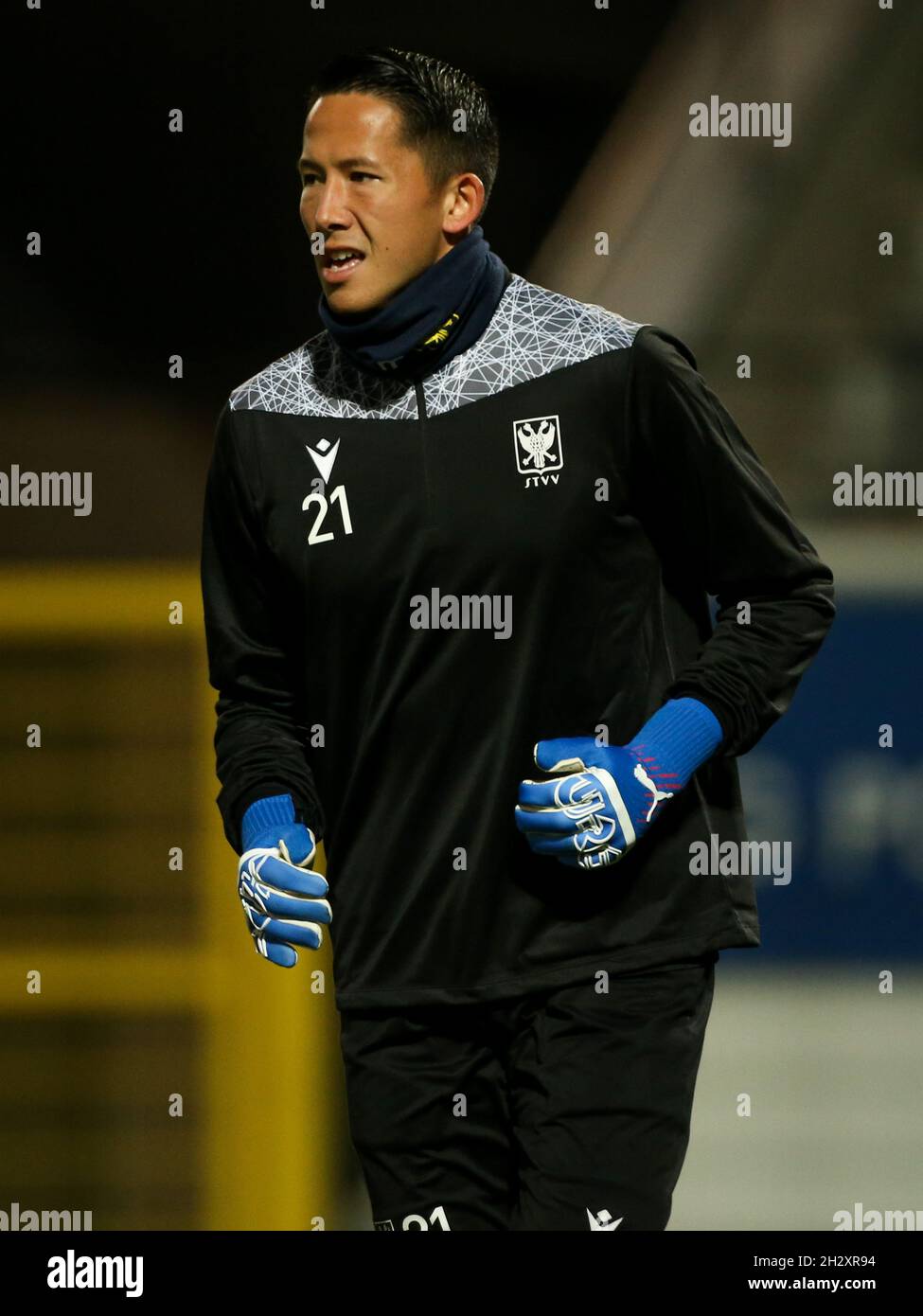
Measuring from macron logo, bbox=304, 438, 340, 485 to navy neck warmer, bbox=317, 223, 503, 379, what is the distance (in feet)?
0.36

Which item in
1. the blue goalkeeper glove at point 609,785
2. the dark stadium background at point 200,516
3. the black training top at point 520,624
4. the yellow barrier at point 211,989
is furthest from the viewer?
the yellow barrier at point 211,989

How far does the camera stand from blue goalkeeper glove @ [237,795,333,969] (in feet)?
8.66

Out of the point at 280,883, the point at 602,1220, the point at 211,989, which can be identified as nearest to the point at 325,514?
the point at 280,883

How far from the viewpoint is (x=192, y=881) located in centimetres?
444

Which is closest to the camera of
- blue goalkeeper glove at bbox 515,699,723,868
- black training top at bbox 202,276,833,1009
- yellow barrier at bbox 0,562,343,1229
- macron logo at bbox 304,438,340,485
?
blue goalkeeper glove at bbox 515,699,723,868

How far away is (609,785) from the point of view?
247 cm

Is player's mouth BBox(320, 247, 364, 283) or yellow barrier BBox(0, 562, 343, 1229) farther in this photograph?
yellow barrier BBox(0, 562, 343, 1229)

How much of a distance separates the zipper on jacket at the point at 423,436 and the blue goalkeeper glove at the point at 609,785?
0.33 meters

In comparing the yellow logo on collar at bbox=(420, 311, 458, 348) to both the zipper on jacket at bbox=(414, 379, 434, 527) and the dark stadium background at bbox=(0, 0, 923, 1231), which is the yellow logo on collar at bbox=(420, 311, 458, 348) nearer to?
the zipper on jacket at bbox=(414, 379, 434, 527)

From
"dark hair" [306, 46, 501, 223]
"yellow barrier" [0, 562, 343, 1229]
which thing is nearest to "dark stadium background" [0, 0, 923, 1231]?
"yellow barrier" [0, 562, 343, 1229]

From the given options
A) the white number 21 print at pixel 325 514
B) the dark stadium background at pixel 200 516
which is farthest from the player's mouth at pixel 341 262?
the dark stadium background at pixel 200 516

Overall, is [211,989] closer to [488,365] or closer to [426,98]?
[488,365]

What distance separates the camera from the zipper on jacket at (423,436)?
2.63 m

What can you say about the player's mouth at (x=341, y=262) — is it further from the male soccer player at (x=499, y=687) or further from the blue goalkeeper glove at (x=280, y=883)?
the blue goalkeeper glove at (x=280, y=883)
